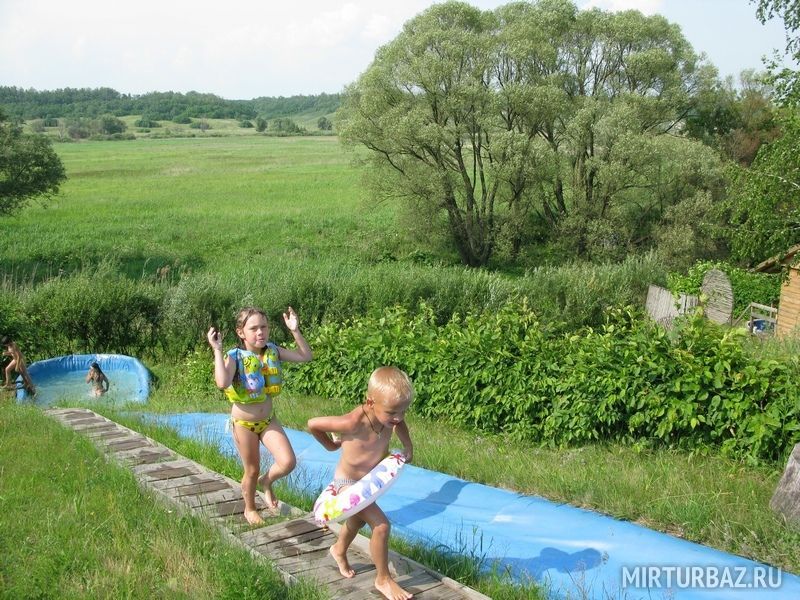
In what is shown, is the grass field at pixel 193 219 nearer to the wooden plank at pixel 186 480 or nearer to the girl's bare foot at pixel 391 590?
the wooden plank at pixel 186 480

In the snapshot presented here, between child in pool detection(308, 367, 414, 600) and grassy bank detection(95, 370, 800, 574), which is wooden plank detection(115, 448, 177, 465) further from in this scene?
child in pool detection(308, 367, 414, 600)

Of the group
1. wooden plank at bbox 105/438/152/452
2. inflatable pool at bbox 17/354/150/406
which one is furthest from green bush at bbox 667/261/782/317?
wooden plank at bbox 105/438/152/452

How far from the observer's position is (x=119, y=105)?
15150 cm

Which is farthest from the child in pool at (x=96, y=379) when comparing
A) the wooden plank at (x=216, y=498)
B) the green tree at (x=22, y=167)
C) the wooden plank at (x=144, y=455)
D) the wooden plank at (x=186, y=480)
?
the green tree at (x=22, y=167)

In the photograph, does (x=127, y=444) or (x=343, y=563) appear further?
(x=127, y=444)

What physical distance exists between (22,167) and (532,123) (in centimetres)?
2390

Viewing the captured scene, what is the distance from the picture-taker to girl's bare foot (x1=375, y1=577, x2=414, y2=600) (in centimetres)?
430

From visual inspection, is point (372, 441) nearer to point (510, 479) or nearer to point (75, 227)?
point (510, 479)

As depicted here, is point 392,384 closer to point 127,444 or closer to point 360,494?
point 360,494

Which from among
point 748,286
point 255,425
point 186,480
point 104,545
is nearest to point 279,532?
point 255,425

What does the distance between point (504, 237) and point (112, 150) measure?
221 feet

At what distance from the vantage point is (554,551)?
5.63 m

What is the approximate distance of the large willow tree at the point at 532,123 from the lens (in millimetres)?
32188

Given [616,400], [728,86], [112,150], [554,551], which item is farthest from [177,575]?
[112,150]
